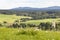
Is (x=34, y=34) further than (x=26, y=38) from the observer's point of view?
Yes

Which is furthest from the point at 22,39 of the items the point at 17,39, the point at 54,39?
the point at 54,39

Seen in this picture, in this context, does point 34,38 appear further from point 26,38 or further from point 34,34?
point 34,34

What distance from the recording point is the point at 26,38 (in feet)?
25.3

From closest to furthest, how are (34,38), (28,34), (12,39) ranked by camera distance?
(12,39) < (34,38) < (28,34)

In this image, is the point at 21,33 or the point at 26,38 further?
the point at 21,33

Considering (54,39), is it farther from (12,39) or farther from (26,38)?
(12,39)

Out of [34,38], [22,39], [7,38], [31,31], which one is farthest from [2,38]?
[31,31]

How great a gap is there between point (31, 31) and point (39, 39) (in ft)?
4.87

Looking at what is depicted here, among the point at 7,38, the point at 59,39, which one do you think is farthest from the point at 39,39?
the point at 7,38

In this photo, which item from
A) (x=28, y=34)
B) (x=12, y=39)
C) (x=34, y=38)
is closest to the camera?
(x=12, y=39)

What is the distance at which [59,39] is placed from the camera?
7645mm

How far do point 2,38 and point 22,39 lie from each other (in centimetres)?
82

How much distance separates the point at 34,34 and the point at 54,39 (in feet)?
4.54

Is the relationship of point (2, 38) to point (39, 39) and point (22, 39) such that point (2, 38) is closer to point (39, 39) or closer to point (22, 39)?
point (22, 39)
